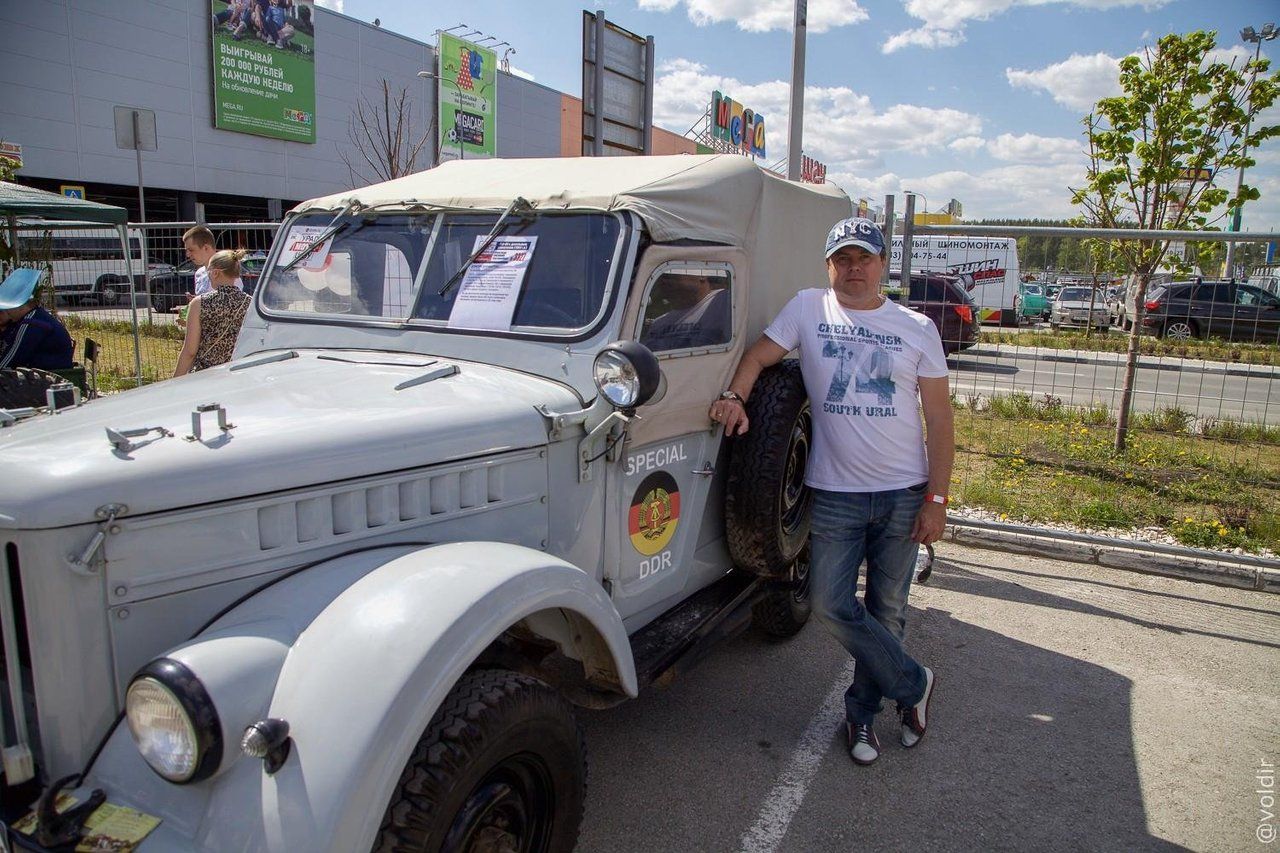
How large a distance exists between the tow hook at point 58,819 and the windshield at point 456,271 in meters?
1.76

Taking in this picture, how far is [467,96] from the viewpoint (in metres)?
28.4

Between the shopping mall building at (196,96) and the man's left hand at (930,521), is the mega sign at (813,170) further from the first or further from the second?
the man's left hand at (930,521)

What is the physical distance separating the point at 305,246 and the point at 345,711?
2324 mm

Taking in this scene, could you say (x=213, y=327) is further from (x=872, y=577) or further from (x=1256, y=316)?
(x=1256, y=316)

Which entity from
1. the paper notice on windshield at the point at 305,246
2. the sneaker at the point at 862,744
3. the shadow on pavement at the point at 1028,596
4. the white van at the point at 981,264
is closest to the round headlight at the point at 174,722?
the paper notice on windshield at the point at 305,246

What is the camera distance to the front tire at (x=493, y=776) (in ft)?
6.16

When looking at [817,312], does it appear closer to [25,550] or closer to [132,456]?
[132,456]

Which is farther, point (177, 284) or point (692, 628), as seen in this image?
point (177, 284)

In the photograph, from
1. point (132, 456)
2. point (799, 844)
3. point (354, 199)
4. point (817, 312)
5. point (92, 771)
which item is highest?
point (354, 199)

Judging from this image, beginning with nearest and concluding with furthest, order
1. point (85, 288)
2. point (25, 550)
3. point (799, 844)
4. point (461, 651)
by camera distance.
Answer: point (25, 550), point (461, 651), point (799, 844), point (85, 288)

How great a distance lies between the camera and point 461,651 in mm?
1940

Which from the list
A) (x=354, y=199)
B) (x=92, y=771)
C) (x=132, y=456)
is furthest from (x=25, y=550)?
(x=354, y=199)

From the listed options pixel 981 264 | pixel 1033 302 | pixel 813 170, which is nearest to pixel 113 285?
pixel 981 264

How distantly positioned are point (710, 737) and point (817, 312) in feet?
5.64
